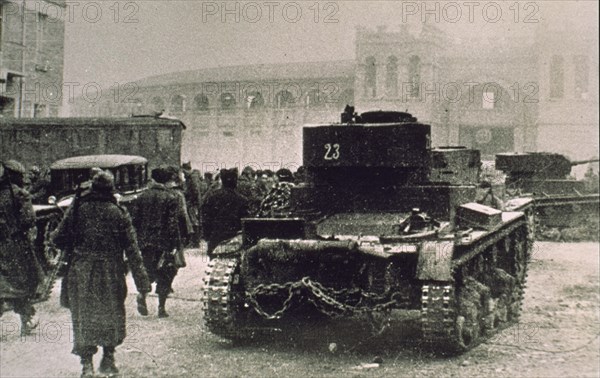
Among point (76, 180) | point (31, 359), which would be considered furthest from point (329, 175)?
point (76, 180)

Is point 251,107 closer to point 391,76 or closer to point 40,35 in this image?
point 391,76

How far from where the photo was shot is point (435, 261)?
6523 mm

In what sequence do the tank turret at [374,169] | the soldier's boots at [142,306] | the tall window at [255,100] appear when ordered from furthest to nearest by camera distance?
1. the tall window at [255,100]
2. the soldier's boots at [142,306]
3. the tank turret at [374,169]

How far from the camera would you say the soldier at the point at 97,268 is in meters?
5.88

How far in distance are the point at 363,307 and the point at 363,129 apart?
2.31 m

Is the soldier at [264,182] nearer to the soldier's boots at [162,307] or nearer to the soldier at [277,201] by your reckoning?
the soldier at [277,201]

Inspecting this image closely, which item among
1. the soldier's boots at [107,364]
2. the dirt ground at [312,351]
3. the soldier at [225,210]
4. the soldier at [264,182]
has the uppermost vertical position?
the soldier at [264,182]

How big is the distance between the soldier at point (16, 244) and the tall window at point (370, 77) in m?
38.4

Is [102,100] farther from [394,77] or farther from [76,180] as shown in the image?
[76,180]

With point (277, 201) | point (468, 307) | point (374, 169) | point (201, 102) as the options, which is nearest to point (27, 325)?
point (277, 201)

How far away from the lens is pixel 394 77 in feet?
148

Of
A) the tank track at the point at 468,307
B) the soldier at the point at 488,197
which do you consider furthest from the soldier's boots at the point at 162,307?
the soldier at the point at 488,197

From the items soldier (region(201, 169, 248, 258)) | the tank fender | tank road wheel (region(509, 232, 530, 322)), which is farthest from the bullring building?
the tank fender

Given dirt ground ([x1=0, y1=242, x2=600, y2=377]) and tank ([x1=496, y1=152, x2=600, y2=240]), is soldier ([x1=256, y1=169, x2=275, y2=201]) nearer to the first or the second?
tank ([x1=496, y1=152, x2=600, y2=240])
